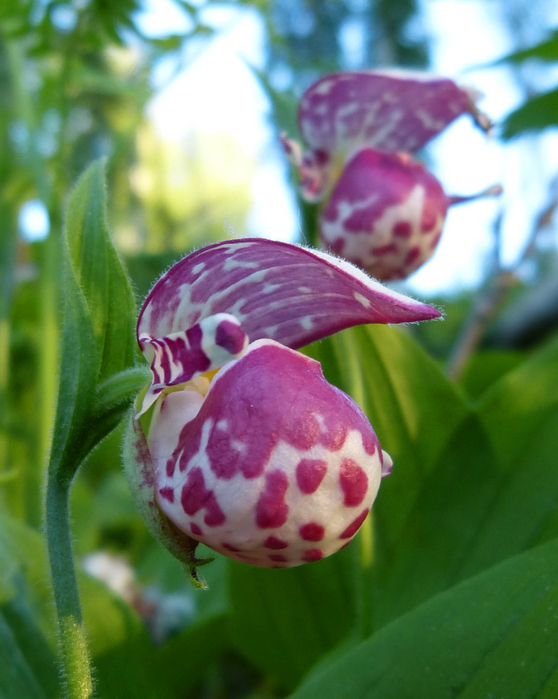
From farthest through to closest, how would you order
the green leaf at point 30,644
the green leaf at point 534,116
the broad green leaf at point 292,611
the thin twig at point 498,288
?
the thin twig at point 498,288 → the green leaf at point 534,116 → the broad green leaf at point 292,611 → the green leaf at point 30,644

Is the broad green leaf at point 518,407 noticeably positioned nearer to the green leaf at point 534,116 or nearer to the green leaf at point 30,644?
the green leaf at point 534,116

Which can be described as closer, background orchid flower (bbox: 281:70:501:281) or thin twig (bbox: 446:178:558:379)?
background orchid flower (bbox: 281:70:501:281)

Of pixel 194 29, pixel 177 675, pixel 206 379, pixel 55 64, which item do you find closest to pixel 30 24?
pixel 194 29

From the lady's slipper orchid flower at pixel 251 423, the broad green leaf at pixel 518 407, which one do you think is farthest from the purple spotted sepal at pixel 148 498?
the broad green leaf at pixel 518 407

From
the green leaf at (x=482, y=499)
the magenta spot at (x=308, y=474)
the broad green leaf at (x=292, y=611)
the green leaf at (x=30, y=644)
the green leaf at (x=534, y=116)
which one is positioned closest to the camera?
the magenta spot at (x=308, y=474)

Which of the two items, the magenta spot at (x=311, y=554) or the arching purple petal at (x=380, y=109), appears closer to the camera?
the magenta spot at (x=311, y=554)

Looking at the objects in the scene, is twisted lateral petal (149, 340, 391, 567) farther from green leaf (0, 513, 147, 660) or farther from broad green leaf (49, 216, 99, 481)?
green leaf (0, 513, 147, 660)

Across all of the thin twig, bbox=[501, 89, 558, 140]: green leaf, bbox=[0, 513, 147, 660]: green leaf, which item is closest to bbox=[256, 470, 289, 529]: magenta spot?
bbox=[0, 513, 147, 660]: green leaf

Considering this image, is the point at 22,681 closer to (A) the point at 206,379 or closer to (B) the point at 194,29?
(A) the point at 206,379
